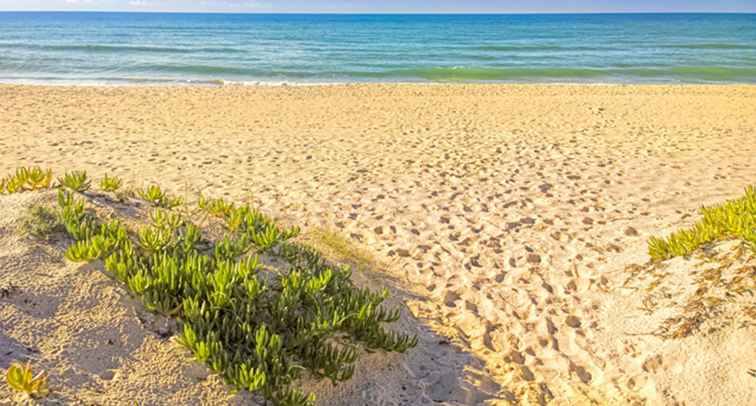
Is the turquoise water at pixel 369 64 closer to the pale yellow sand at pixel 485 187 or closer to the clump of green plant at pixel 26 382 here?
the pale yellow sand at pixel 485 187

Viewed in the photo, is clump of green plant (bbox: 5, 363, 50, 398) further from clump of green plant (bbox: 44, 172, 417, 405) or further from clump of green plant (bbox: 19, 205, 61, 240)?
clump of green plant (bbox: 19, 205, 61, 240)

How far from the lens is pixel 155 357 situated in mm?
3459

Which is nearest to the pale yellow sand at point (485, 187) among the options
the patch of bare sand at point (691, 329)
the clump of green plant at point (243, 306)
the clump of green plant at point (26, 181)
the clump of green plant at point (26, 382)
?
the patch of bare sand at point (691, 329)

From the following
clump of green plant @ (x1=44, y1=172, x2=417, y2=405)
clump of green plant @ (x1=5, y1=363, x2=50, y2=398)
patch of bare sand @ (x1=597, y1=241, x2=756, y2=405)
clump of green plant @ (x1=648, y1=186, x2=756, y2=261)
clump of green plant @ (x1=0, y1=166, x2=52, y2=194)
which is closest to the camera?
clump of green plant @ (x1=5, y1=363, x2=50, y2=398)

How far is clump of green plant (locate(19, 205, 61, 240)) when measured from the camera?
4289 mm

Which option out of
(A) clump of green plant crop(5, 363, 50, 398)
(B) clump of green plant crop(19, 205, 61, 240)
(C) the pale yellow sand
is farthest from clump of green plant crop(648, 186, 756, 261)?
(B) clump of green plant crop(19, 205, 61, 240)

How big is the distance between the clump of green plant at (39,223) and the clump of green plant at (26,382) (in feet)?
5.28

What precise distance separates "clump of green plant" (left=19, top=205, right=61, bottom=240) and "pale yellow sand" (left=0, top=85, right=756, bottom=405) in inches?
38.0

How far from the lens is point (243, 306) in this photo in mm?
3750

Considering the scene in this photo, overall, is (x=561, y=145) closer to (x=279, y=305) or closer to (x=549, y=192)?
(x=549, y=192)

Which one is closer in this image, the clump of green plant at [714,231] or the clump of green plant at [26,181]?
the clump of green plant at [714,231]

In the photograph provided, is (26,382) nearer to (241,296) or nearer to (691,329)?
(241,296)

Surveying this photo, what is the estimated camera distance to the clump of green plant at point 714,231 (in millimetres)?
5137

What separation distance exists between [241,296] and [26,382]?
4.30 feet
